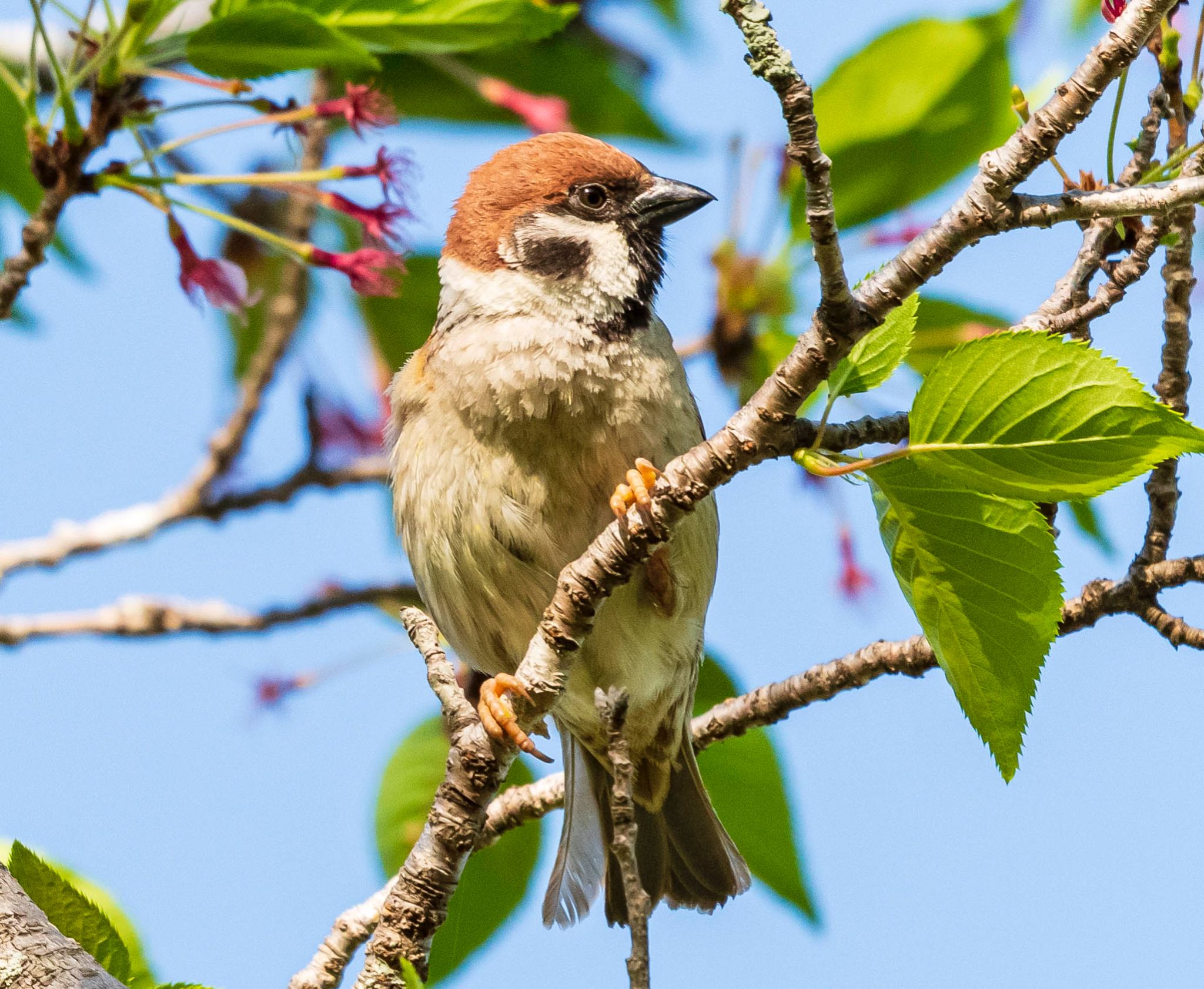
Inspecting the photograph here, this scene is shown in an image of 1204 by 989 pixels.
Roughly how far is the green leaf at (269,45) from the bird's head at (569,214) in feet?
2.38

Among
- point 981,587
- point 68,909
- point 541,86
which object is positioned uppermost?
point 541,86

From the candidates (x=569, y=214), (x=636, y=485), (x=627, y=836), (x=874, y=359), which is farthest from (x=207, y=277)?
(x=627, y=836)

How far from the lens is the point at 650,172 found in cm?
405

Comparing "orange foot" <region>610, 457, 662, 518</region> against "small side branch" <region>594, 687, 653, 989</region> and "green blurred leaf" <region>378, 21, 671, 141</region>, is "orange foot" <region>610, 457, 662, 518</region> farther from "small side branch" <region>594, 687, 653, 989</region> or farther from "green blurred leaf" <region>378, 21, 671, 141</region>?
"green blurred leaf" <region>378, 21, 671, 141</region>

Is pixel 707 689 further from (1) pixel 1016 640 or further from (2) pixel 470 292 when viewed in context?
(1) pixel 1016 640

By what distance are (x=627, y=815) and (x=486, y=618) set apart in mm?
1887

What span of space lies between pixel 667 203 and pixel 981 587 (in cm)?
194

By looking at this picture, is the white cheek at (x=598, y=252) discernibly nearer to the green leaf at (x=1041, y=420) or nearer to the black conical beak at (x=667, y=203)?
the black conical beak at (x=667, y=203)

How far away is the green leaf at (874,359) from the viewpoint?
2.30m

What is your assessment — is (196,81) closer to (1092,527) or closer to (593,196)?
(593,196)

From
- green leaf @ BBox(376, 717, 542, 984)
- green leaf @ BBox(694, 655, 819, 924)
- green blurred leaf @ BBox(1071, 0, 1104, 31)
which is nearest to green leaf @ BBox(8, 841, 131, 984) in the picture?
green leaf @ BBox(376, 717, 542, 984)

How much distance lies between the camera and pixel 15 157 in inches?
151

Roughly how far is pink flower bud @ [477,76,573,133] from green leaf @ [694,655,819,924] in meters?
1.88

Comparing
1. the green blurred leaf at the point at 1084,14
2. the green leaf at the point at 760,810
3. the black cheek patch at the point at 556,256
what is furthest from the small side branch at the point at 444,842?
the green blurred leaf at the point at 1084,14
